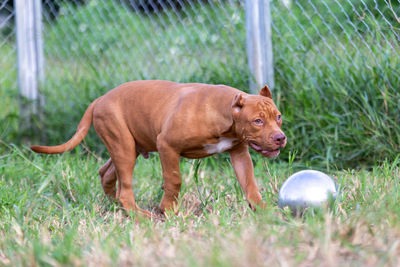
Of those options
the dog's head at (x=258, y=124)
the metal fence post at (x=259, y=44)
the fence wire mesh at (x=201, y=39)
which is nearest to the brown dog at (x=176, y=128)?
the dog's head at (x=258, y=124)

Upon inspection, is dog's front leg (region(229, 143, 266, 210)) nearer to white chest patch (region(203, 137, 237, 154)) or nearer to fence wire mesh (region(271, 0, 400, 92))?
white chest patch (region(203, 137, 237, 154))

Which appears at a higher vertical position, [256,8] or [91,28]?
[91,28]

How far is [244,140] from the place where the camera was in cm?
322

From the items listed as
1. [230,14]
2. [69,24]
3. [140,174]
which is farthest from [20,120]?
[230,14]

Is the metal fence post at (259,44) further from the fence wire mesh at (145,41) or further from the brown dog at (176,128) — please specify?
the brown dog at (176,128)

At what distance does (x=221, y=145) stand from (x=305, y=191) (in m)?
0.63

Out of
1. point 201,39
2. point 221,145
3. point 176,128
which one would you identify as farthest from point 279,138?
point 201,39

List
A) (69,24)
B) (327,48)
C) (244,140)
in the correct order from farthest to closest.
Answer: (69,24) < (327,48) < (244,140)

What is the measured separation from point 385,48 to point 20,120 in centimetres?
388

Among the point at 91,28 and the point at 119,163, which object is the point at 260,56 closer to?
the point at 119,163

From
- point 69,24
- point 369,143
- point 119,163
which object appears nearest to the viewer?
point 119,163

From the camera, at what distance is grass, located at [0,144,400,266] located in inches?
84.0

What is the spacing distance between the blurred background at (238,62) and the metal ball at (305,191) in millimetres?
385

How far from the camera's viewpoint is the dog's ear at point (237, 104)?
316cm
